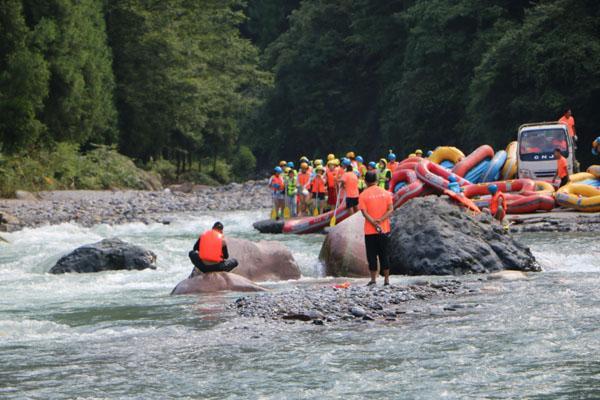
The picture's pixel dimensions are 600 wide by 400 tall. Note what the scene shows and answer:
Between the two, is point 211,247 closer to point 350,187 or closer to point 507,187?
point 350,187

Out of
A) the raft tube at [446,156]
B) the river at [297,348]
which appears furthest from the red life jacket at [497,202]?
the raft tube at [446,156]

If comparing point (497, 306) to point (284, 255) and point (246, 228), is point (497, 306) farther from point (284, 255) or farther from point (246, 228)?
point (246, 228)

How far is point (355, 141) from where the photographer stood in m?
73.4

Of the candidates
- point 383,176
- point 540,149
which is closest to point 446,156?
point 540,149

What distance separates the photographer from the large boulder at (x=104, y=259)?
21.0m

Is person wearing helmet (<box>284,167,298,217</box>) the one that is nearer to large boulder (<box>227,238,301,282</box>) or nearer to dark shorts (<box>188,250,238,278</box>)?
large boulder (<box>227,238,301,282</box>)

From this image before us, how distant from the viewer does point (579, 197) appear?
28203 millimetres

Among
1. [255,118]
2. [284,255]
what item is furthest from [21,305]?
[255,118]

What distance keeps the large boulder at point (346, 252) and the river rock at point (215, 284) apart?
221 centimetres

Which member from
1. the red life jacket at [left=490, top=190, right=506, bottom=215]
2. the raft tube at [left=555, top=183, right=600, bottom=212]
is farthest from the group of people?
the red life jacket at [left=490, top=190, right=506, bottom=215]

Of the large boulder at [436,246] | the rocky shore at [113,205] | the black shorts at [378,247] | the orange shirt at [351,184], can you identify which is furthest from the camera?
the rocky shore at [113,205]

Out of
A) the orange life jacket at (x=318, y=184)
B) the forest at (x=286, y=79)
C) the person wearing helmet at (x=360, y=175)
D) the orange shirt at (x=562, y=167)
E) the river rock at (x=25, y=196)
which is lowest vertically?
the river rock at (x=25, y=196)

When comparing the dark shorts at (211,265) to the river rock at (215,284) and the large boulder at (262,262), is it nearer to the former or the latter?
the river rock at (215,284)

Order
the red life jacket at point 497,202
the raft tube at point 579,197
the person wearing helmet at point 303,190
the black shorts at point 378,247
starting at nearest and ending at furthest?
the black shorts at point 378,247, the red life jacket at point 497,202, the raft tube at point 579,197, the person wearing helmet at point 303,190
